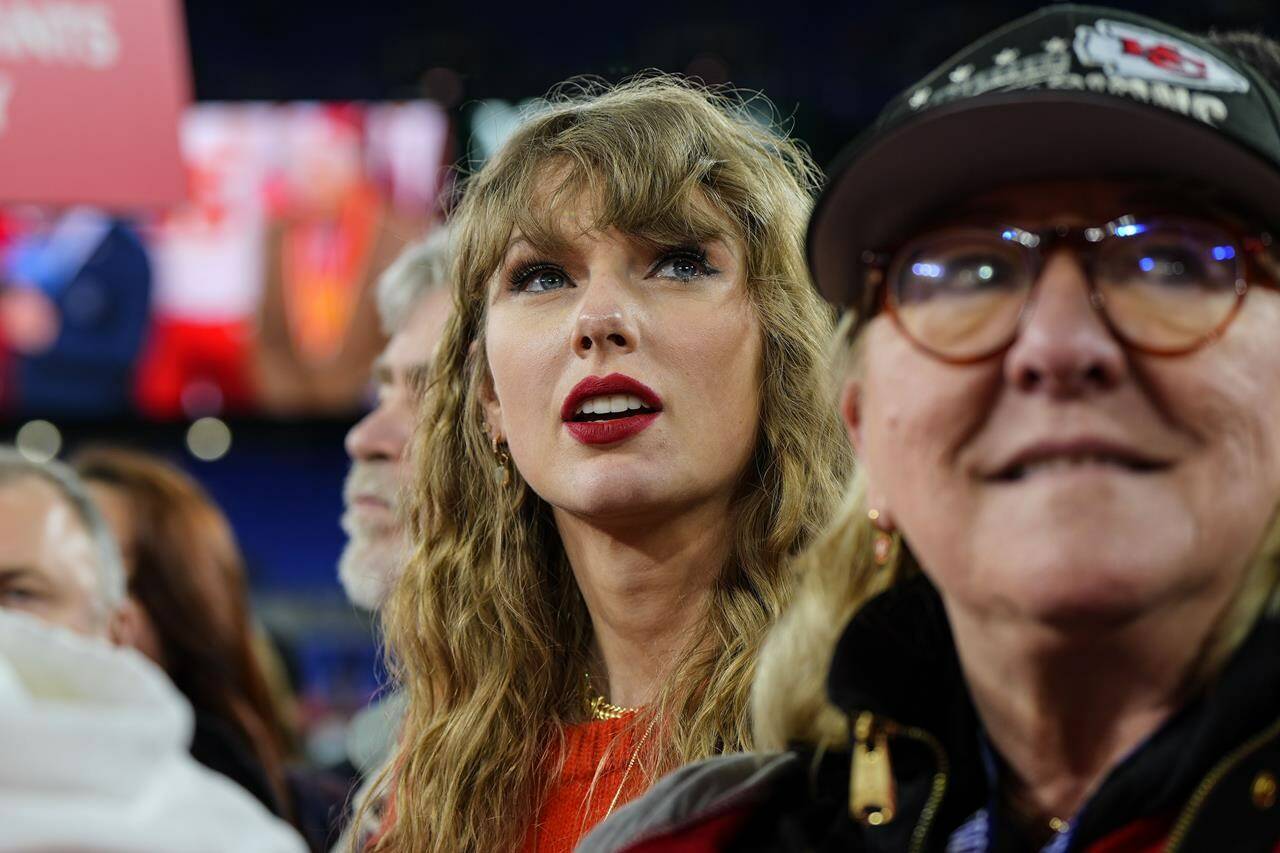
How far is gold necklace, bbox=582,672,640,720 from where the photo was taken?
214 cm

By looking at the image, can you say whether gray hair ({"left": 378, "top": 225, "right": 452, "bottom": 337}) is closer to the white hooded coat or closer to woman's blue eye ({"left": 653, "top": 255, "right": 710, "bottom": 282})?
woman's blue eye ({"left": 653, "top": 255, "right": 710, "bottom": 282})

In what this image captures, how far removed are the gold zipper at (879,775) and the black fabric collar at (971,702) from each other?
12 millimetres

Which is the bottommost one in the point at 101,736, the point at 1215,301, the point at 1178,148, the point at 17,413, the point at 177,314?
the point at 17,413

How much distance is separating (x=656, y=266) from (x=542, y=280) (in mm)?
158

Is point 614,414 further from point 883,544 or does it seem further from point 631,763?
point 883,544

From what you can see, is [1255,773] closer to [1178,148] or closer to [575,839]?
[1178,148]

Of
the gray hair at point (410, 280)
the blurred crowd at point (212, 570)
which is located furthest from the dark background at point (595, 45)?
the gray hair at point (410, 280)

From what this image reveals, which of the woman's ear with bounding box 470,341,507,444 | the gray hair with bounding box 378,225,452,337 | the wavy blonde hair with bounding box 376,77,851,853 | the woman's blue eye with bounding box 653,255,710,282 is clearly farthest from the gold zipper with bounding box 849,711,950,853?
the gray hair with bounding box 378,225,452,337

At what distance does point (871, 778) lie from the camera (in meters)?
1.35

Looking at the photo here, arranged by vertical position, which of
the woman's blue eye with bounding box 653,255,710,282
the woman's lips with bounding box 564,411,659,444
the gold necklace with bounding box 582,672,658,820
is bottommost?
the gold necklace with bounding box 582,672,658,820

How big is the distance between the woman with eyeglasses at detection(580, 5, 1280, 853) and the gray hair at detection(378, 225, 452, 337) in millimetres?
1735

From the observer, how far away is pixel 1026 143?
1264 mm

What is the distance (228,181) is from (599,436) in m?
8.06

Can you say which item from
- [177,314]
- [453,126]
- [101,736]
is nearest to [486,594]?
[101,736]
